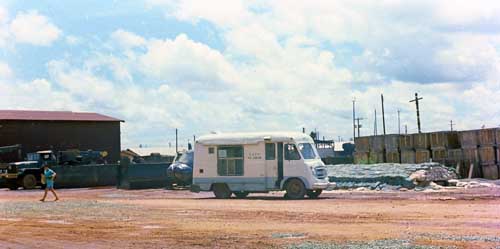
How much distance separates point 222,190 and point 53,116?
40674 mm

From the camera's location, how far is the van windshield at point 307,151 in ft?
89.2

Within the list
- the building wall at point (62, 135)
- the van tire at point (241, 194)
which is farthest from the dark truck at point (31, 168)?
the van tire at point (241, 194)

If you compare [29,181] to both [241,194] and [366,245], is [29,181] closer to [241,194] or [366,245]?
[241,194]

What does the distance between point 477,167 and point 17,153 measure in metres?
35.6

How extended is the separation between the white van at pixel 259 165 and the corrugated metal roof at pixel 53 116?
36788 millimetres

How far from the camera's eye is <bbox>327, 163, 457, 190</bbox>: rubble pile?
102 ft

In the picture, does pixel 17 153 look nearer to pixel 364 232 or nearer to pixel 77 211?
pixel 77 211

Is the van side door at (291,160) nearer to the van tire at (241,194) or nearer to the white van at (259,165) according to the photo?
the white van at (259,165)

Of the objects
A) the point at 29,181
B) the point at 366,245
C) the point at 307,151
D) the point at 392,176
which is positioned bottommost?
the point at 366,245

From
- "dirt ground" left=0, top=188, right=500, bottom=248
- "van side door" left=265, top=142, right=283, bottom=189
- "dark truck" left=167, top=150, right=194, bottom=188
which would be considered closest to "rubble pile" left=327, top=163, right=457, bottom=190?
"dirt ground" left=0, top=188, right=500, bottom=248

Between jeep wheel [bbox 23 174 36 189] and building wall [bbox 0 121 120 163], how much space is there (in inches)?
664

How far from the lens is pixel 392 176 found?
31.4m

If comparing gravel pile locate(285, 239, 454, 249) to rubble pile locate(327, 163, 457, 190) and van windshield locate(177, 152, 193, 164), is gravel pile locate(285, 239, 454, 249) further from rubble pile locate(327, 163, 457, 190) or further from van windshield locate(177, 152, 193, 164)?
van windshield locate(177, 152, 193, 164)

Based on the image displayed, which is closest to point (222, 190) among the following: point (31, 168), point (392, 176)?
point (392, 176)
